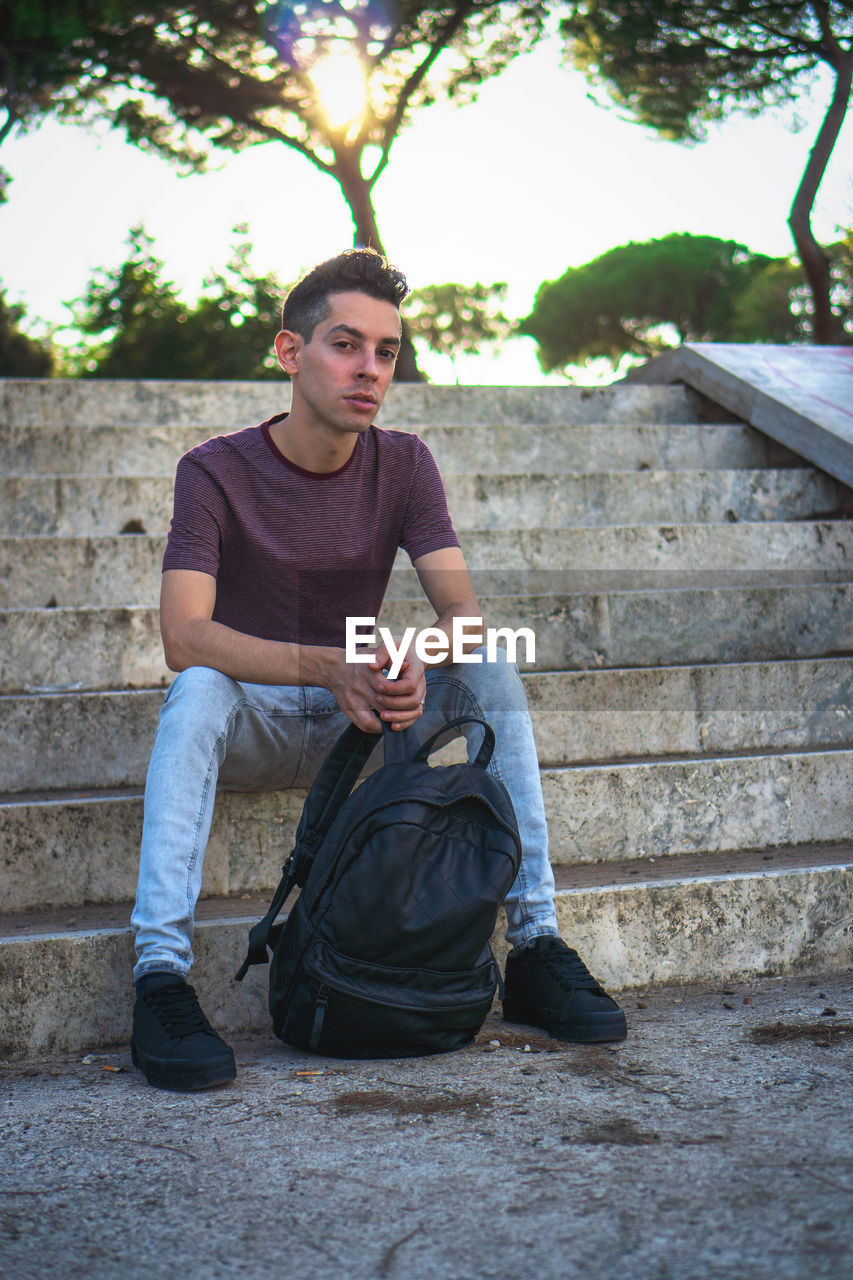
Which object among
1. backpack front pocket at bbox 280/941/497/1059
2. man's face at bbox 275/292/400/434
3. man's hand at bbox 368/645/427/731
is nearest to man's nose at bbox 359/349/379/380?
man's face at bbox 275/292/400/434

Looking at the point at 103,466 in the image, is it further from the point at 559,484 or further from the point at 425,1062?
the point at 425,1062

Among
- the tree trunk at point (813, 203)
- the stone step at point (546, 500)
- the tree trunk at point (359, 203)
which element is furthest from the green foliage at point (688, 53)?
the stone step at point (546, 500)

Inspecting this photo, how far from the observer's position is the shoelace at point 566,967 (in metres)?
2.28

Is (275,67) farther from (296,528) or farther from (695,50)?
(296,528)

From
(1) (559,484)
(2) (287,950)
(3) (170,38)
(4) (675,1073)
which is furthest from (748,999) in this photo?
(3) (170,38)

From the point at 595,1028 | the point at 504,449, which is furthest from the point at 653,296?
the point at 595,1028

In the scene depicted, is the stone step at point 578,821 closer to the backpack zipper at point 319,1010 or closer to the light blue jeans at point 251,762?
the light blue jeans at point 251,762

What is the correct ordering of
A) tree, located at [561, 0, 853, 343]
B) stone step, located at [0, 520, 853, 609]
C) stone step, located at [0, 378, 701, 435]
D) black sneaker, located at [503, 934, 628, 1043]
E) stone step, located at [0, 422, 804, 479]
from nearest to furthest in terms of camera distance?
black sneaker, located at [503, 934, 628, 1043]
stone step, located at [0, 520, 853, 609]
stone step, located at [0, 422, 804, 479]
stone step, located at [0, 378, 701, 435]
tree, located at [561, 0, 853, 343]

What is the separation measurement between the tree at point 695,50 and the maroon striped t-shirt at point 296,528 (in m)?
7.55

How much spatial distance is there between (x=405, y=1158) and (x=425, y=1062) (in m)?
0.45

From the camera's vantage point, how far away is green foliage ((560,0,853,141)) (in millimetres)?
9922

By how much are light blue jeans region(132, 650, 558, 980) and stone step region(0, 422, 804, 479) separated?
8.05 feet

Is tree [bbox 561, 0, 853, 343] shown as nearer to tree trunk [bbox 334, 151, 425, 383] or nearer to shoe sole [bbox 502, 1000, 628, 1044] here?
tree trunk [bbox 334, 151, 425, 383]

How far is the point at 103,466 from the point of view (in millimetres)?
4832
